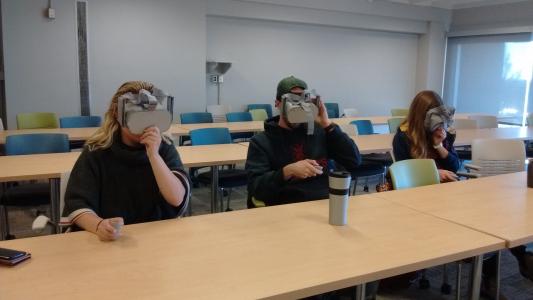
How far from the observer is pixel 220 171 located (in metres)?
3.95

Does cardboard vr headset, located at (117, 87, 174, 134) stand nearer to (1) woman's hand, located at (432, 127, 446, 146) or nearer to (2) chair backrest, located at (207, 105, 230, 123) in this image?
(1) woman's hand, located at (432, 127, 446, 146)

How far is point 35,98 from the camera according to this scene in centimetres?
571

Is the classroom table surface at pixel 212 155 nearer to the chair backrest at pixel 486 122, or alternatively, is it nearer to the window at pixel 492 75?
the chair backrest at pixel 486 122

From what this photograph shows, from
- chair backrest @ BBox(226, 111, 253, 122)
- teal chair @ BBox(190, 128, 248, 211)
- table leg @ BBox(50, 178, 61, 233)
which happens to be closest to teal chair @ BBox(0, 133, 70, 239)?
table leg @ BBox(50, 178, 61, 233)

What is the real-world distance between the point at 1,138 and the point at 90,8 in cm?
254

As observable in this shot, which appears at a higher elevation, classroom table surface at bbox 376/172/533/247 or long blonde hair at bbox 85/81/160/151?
long blonde hair at bbox 85/81/160/151

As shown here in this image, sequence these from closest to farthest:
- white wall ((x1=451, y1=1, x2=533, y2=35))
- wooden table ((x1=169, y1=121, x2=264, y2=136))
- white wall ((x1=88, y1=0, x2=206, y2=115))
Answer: wooden table ((x1=169, y1=121, x2=264, y2=136)) → white wall ((x1=88, y1=0, x2=206, y2=115)) → white wall ((x1=451, y1=1, x2=533, y2=35))

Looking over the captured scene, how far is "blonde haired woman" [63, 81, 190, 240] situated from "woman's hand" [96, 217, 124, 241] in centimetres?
12

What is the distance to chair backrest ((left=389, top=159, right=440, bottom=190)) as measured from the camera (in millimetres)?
2516

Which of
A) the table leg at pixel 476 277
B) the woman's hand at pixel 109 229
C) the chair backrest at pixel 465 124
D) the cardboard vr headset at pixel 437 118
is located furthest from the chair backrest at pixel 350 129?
the woman's hand at pixel 109 229

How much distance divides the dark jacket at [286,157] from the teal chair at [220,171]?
1.30 meters

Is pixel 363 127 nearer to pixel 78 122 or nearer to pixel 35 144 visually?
pixel 78 122

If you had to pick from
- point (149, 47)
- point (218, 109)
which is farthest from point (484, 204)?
point (149, 47)

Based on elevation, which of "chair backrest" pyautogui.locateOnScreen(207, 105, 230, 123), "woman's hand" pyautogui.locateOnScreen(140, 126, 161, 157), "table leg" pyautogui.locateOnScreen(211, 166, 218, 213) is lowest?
"table leg" pyautogui.locateOnScreen(211, 166, 218, 213)
